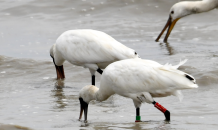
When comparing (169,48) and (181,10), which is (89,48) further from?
(181,10)

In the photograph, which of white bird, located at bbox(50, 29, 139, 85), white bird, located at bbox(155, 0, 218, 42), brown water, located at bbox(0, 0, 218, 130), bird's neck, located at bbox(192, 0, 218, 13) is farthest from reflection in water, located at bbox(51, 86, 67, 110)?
bird's neck, located at bbox(192, 0, 218, 13)

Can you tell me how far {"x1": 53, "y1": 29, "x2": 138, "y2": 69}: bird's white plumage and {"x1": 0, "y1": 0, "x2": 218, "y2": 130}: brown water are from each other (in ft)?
2.20

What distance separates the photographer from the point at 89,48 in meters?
9.61

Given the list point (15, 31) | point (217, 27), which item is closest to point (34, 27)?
point (15, 31)

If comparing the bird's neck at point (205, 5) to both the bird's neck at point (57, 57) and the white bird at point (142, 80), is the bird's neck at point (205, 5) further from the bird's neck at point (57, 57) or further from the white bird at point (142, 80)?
the white bird at point (142, 80)

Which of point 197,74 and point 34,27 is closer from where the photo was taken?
point 197,74

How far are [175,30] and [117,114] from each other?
31.9ft

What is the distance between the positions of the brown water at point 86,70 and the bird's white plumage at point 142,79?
0.39 metres

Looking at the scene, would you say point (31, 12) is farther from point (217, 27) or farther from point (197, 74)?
point (197, 74)

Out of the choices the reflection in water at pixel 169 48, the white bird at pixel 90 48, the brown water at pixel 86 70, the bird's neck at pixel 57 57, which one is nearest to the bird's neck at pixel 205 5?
the brown water at pixel 86 70

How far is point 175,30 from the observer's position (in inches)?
673

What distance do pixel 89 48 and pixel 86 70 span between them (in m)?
2.38

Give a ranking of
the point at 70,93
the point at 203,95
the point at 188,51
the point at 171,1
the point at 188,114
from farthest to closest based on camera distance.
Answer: the point at 171,1 < the point at 188,51 < the point at 70,93 < the point at 203,95 < the point at 188,114

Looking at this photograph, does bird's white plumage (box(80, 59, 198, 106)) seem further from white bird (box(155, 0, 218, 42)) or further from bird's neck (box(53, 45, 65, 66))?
white bird (box(155, 0, 218, 42))
